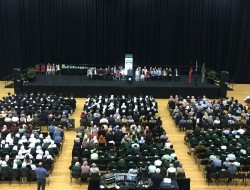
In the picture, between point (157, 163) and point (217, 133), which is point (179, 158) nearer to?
point (217, 133)

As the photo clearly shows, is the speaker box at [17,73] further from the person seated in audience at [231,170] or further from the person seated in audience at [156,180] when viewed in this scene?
the person seated in audience at [231,170]

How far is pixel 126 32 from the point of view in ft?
122

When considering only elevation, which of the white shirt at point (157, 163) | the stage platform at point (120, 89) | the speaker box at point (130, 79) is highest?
the speaker box at point (130, 79)

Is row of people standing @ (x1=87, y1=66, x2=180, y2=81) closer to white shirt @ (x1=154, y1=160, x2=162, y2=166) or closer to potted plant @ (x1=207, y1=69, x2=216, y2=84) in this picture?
potted plant @ (x1=207, y1=69, x2=216, y2=84)

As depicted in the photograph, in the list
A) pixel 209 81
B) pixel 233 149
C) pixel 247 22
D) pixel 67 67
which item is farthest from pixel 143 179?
pixel 247 22

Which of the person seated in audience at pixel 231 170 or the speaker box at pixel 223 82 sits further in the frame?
the speaker box at pixel 223 82

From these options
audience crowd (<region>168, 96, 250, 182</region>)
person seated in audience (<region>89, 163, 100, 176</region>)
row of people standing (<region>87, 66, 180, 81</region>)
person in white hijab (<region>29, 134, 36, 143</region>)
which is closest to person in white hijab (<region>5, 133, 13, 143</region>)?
person in white hijab (<region>29, 134, 36, 143</region>)

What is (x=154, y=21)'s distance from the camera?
121 ft

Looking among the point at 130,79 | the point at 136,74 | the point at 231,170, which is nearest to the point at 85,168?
the point at 231,170

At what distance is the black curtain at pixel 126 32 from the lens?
120 ft

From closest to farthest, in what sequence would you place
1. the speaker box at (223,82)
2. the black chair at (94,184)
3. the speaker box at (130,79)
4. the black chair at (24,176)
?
the black chair at (94,184) → the black chair at (24,176) → the speaker box at (223,82) → the speaker box at (130,79)

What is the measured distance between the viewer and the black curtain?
3659cm

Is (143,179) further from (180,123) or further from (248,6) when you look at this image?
(248,6)

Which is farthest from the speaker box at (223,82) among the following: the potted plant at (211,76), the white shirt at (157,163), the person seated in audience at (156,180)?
the person seated in audience at (156,180)
